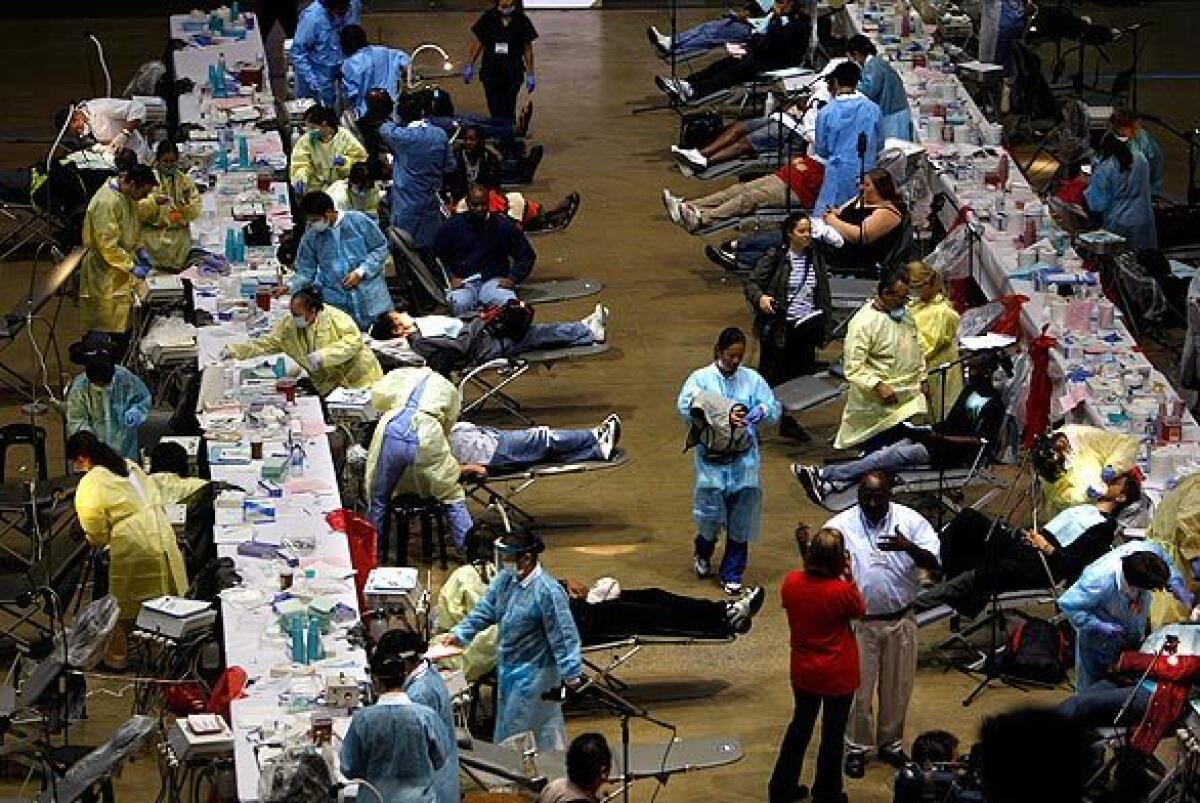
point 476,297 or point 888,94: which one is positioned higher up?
point 888,94

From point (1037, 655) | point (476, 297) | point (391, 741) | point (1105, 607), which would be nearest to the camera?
point (391, 741)

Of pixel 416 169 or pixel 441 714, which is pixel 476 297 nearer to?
pixel 416 169

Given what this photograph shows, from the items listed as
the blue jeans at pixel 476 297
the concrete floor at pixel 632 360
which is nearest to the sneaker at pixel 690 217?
the concrete floor at pixel 632 360

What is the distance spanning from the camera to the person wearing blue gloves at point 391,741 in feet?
34.2

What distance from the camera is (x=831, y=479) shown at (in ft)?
47.4

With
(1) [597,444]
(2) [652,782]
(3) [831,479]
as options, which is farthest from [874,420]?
(2) [652,782]

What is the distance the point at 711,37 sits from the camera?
22.4 metres

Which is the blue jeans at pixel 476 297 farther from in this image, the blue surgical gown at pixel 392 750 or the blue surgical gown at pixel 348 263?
the blue surgical gown at pixel 392 750

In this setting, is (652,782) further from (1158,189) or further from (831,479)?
(1158,189)

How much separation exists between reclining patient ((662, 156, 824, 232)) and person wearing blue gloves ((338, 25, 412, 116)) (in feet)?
8.13

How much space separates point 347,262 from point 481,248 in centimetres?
104

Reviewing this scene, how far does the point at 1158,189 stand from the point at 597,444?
552cm

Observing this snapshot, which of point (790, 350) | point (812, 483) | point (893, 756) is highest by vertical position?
point (812, 483)

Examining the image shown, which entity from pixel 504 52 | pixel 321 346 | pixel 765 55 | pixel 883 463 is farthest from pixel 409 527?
pixel 765 55
